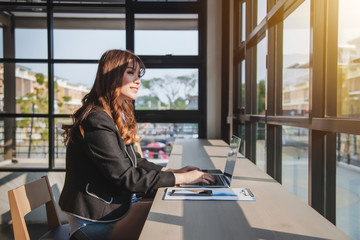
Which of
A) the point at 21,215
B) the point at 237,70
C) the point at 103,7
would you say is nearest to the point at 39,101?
Answer: the point at 103,7

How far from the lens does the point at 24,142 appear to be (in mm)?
3619

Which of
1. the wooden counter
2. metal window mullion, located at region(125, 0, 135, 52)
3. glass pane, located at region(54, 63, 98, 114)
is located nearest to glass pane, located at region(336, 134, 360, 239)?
the wooden counter

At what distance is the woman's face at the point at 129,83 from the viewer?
60.1 inches

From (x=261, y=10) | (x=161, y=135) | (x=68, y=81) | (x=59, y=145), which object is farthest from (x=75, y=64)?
(x=261, y=10)

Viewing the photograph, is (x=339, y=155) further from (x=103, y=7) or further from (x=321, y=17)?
(x=103, y=7)

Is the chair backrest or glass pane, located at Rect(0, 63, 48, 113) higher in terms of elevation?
glass pane, located at Rect(0, 63, 48, 113)

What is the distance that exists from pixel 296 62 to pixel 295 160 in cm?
59

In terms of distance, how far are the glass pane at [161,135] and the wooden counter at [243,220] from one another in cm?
227

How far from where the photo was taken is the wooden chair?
1.25 metres

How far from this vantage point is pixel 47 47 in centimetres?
353

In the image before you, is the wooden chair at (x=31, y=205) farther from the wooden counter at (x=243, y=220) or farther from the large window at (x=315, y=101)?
the large window at (x=315, y=101)

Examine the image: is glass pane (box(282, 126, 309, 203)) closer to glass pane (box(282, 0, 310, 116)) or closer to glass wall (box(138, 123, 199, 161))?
glass pane (box(282, 0, 310, 116))

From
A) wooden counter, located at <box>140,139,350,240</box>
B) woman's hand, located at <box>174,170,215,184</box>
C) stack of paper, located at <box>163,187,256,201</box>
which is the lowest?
wooden counter, located at <box>140,139,350,240</box>

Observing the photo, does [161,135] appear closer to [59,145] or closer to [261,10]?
[59,145]
